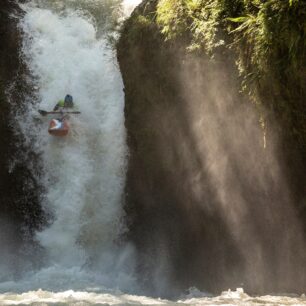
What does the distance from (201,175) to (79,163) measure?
12.6ft

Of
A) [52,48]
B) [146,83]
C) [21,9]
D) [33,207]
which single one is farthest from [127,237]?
[21,9]

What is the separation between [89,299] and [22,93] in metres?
7.07

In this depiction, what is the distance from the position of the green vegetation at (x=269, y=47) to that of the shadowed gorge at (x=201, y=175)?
0.18 m

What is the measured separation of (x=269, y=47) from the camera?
20.1ft

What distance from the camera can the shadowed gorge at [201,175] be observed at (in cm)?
690

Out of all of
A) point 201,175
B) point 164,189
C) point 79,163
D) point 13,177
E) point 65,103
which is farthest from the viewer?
point 65,103

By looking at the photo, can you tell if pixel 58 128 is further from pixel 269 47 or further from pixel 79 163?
pixel 269 47

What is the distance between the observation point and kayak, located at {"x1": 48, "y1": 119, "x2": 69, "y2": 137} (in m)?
11.3

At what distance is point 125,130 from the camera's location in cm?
1137

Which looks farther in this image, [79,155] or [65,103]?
[65,103]

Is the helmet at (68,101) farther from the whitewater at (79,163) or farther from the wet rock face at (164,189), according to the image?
the wet rock face at (164,189)

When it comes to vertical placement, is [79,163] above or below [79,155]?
below

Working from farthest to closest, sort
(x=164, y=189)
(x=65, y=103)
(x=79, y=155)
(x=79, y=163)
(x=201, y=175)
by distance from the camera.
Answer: (x=65, y=103) < (x=79, y=155) < (x=79, y=163) < (x=164, y=189) < (x=201, y=175)

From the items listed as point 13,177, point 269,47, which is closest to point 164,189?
point 13,177
